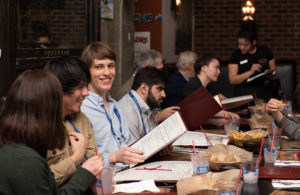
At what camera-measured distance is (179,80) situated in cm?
554

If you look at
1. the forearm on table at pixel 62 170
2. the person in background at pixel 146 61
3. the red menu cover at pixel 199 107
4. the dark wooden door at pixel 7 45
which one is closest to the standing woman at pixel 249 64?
the person in background at pixel 146 61

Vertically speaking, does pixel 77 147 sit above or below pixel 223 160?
above

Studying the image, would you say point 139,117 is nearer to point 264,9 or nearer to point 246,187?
point 246,187

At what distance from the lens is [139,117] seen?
3.35 m

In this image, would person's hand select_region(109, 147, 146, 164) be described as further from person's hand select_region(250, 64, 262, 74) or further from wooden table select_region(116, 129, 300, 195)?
person's hand select_region(250, 64, 262, 74)

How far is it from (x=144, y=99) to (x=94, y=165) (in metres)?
1.74

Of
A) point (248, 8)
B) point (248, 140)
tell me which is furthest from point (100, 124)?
point (248, 8)

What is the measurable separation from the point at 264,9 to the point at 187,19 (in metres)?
1.42

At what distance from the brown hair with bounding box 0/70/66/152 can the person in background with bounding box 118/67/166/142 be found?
169 cm

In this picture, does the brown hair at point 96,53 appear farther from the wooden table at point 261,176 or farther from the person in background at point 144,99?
→ the wooden table at point 261,176

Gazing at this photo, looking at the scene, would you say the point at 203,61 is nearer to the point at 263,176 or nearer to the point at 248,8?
the point at 263,176

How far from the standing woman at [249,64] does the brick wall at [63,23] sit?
217 centimetres

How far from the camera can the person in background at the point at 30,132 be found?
1525 millimetres

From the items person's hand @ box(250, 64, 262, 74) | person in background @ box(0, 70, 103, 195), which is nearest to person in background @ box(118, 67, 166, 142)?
person in background @ box(0, 70, 103, 195)
